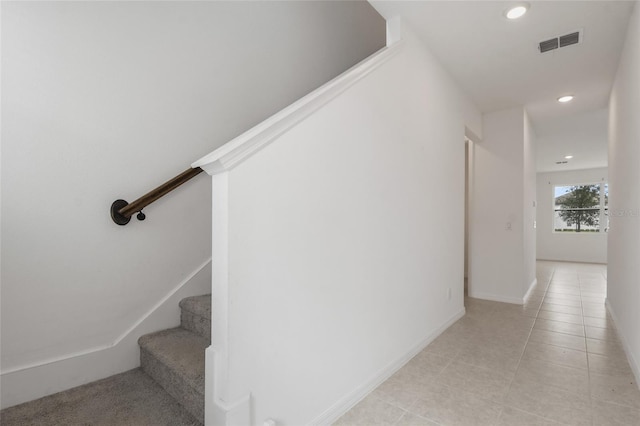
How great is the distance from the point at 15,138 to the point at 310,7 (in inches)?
107

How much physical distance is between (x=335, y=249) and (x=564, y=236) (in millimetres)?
9825

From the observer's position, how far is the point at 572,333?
2.96 meters

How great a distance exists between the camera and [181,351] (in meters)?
1.77

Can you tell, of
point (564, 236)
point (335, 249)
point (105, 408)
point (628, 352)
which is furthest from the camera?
point (564, 236)

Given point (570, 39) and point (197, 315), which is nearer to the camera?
point (197, 315)

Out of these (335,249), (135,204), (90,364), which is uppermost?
(135,204)

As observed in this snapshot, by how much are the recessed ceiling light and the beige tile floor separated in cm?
253

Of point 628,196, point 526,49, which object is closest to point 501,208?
point 628,196

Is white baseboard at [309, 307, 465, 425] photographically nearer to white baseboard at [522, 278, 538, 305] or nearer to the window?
white baseboard at [522, 278, 538, 305]

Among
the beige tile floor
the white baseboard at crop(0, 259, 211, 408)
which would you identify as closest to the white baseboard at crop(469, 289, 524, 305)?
the beige tile floor

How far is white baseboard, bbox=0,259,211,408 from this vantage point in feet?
5.14

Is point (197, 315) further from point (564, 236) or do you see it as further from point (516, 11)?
point (564, 236)

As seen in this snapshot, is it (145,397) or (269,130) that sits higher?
(269,130)

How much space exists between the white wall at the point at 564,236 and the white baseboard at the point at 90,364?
1011cm
